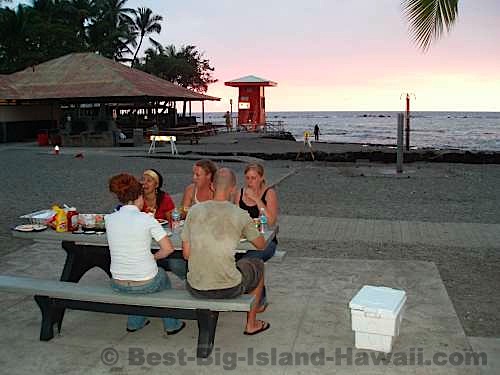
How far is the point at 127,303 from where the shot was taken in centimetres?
417

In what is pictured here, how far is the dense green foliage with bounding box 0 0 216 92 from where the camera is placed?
38.8 metres

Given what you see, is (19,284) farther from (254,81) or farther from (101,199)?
(254,81)

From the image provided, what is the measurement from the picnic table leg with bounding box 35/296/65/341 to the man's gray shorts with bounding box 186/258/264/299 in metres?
1.06

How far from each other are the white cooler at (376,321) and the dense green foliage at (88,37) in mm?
37377

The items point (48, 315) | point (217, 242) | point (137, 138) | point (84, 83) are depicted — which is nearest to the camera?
point (217, 242)

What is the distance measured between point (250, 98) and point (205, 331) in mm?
40495

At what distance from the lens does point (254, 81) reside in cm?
4297

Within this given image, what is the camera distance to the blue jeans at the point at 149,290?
426 centimetres

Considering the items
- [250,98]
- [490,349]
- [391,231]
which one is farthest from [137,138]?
[490,349]

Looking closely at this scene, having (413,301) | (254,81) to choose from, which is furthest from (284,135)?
(413,301)

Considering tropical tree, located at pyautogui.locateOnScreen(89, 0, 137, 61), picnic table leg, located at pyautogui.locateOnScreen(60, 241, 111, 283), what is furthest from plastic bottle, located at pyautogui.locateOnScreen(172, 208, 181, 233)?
tropical tree, located at pyautogui.locateOnScreen(89, 0, 137, 61)

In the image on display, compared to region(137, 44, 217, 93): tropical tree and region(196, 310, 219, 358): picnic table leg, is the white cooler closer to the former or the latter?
region(196, 310, 219, 358): picnic table leg

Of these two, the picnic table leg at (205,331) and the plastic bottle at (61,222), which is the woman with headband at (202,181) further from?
the picnic table leg at (205,331)

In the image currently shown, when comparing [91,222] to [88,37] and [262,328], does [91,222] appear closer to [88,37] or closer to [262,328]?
[262,328]
